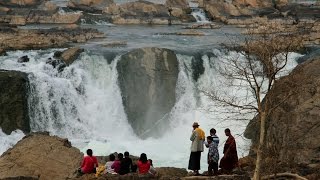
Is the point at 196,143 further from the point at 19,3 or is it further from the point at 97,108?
the point at 19,3

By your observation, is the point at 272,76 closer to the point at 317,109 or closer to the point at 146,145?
the point at 317,109

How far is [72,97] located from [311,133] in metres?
13.3

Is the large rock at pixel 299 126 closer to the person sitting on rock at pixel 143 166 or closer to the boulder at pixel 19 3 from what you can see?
the person sitting on rock at pixel 143 166

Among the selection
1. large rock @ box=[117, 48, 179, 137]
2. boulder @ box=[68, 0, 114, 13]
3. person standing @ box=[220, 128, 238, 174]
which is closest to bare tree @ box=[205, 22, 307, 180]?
person standing @ box=[220, 128, 238, 174]

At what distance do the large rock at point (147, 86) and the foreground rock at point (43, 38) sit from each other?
23.2ft

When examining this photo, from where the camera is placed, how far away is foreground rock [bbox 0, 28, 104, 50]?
29773 millimetres

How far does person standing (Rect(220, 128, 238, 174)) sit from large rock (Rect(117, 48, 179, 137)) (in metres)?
12.0

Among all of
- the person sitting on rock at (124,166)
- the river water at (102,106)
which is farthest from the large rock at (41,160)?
the river water at (102,106)

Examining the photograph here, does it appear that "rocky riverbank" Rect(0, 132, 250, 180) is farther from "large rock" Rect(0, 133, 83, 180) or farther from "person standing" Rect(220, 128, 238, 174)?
"person standing" Rect(220, 128, 238, 174)

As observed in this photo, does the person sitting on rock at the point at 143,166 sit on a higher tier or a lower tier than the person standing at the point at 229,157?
lower

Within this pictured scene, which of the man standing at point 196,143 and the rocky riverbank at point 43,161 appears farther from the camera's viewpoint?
the rocky riverbank at point 43,161

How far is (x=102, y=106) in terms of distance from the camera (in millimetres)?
25156

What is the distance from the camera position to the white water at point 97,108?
23.0 meters

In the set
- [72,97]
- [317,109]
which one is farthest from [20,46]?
[317,109]
